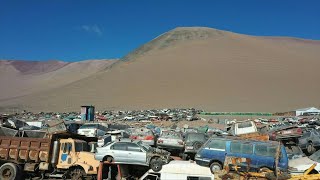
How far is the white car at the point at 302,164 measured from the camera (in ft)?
50.0

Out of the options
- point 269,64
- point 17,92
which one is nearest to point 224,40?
point 269,64

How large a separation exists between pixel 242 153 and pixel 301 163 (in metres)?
2.50

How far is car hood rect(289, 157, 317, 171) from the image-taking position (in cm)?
1553

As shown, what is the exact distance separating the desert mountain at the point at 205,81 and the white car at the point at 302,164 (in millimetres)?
57872

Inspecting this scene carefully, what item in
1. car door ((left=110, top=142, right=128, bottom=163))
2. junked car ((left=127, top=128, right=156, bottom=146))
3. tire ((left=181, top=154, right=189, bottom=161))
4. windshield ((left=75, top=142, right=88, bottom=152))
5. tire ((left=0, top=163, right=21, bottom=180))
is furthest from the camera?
junked car ((left=127, top=128, right=156, bottom=146))

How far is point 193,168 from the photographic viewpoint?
47.6ft

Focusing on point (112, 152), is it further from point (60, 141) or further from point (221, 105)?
point (221, 105)

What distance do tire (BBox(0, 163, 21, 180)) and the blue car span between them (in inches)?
292

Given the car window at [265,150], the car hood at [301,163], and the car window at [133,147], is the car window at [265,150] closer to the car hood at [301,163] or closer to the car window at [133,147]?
the car hood at [301,163]

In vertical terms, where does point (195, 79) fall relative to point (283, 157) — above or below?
above

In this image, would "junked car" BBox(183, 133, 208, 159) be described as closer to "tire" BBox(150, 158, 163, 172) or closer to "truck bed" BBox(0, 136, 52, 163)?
"tire" BBox(150, 158, 163, 172)

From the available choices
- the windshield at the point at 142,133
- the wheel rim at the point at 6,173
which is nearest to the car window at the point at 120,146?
the wheel rim at the point at 6,173

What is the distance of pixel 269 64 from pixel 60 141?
95428mm

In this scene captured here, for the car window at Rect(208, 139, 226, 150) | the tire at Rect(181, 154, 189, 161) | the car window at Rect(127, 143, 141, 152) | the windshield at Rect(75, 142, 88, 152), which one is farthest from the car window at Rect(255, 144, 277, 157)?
the windshield at Rect(75, 142, 88, 152)
